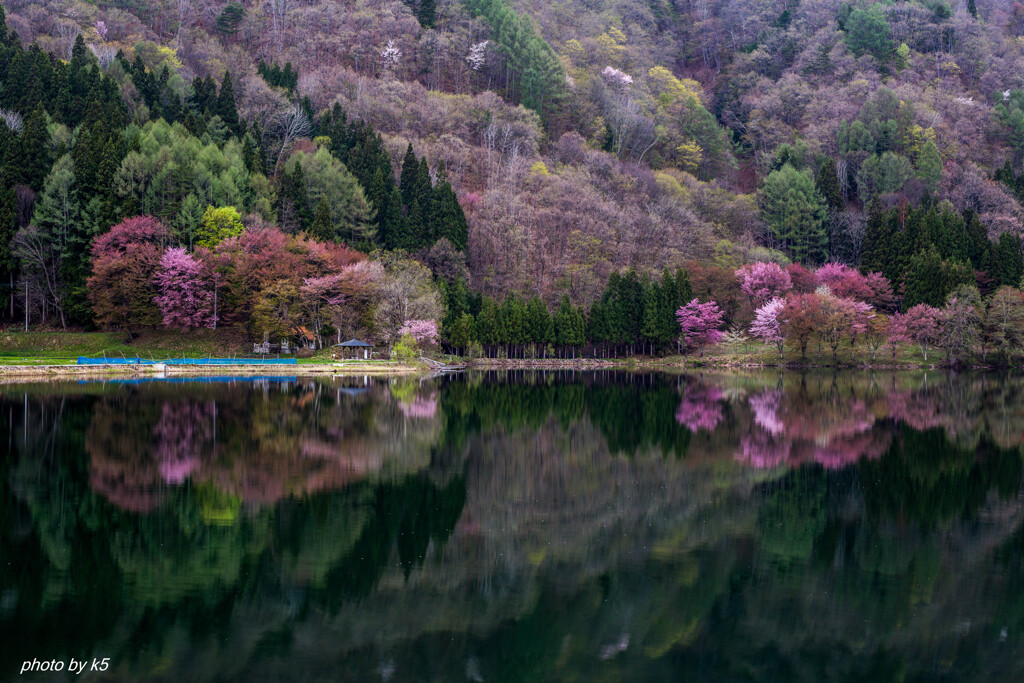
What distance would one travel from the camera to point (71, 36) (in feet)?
298

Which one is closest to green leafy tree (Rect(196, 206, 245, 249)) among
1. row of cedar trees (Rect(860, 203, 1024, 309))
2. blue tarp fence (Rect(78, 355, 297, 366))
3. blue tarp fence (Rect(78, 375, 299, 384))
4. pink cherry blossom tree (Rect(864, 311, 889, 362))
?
blue tarp fence (Rect(78, 355, 297, 366))

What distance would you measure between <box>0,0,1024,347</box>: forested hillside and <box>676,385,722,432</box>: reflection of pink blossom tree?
1086 inches

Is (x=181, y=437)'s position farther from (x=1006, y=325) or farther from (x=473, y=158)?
(x=473, y=158)

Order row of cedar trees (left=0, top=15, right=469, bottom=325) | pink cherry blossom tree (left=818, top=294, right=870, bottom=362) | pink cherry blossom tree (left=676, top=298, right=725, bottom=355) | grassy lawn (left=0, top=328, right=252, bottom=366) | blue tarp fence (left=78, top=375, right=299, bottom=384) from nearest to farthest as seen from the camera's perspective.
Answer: blue tarp fence (left=78, top=375, right=299, bottom=384) < grassy lawn (left=0, top=328, right=252, bottom=366) < row of cedar trees (left=0, top=15, right=469, bottom=325) < pink cherry blossom tree (left=818, top=294, right=870, bottom=362) < pink cherry blossom tree (left=676, top=298, right=725, bottom=355)

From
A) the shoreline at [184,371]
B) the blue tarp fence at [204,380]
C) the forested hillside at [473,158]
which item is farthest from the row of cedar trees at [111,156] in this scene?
the blue tarp fence at [204,380]

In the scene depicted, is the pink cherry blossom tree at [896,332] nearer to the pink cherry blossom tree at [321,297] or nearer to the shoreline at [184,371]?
the shoreline at [184,371]

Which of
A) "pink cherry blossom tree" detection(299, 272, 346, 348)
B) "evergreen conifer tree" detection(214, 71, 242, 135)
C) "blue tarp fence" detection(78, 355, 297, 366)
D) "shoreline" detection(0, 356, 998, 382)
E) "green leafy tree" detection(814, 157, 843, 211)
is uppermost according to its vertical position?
"evergreen conifer tree" detection(214, 71, 242, 135)

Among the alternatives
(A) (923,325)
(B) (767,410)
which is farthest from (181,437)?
(A) (923,325)

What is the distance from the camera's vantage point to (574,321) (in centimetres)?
7200

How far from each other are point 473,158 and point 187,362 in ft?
152

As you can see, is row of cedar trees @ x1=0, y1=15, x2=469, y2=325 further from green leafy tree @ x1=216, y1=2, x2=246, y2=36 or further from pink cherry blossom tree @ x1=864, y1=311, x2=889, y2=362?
pink cherry blossom tree @ x1=864, y1=311, x2=889, y2=362

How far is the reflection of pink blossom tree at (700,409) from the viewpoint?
2775 cm

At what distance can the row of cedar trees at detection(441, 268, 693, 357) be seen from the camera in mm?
70000

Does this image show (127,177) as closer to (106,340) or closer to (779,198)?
(106,340)
